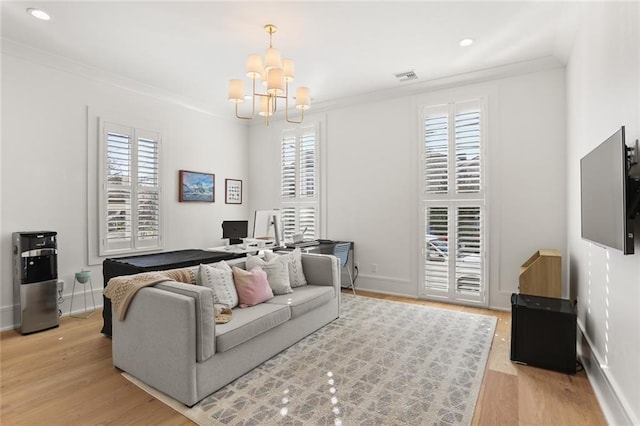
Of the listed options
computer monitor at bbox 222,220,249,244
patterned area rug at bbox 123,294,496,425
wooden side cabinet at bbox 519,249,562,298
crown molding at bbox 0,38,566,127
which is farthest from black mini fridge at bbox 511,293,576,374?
computer monitor at bbox 222,220,249,244

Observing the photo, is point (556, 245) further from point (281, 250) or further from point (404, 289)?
point (281, 250)

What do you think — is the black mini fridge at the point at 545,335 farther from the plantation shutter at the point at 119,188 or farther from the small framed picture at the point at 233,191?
the small framed picture at the point at 233,191

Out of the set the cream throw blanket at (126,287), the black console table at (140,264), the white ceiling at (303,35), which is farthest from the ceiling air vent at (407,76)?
the cream throw blanket at (126,287)

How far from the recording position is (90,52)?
12.3 ft

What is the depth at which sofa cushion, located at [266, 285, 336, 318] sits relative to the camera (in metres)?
3.06

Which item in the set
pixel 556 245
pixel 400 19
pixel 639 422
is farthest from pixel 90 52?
pixel 556 245

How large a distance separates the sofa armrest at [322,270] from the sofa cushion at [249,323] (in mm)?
901

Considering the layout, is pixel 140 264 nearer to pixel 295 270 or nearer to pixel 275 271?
pixel 275 271

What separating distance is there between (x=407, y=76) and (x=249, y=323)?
12.1 feet

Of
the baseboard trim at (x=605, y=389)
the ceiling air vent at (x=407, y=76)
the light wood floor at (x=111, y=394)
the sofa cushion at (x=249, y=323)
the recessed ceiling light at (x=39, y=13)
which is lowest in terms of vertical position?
the light wood floor at (x=111, y=394)

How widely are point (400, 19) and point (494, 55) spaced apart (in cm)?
146

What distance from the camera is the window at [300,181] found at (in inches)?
228

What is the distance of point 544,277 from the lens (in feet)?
11.3

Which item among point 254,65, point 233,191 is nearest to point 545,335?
point 254,65
